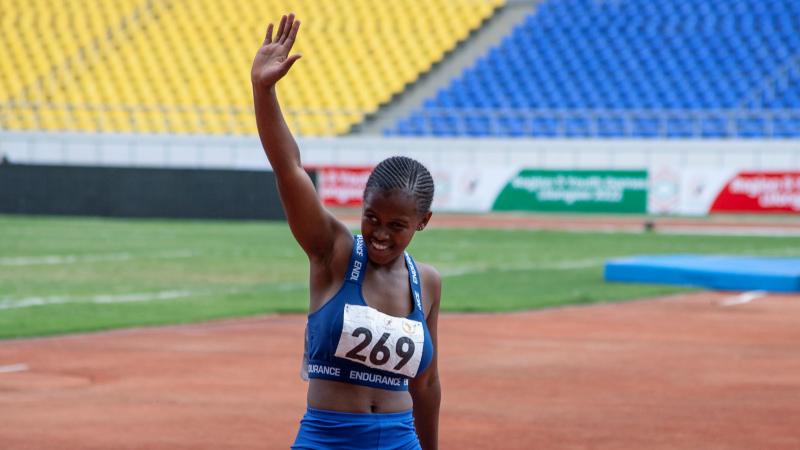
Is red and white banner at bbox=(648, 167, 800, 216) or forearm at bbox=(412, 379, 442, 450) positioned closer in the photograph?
forearm at bbox=(412, 379, 442, 450)

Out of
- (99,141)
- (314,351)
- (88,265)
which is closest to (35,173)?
(99,141)

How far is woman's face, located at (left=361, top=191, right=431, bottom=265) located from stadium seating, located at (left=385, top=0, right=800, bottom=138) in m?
30.3

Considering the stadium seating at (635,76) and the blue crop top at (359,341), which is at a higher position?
the stadium seating at (635,76)

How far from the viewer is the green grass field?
14975mm

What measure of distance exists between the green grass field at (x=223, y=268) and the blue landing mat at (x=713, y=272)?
0.41 m

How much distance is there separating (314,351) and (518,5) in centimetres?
3873

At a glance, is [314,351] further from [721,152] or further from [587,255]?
[721,152]

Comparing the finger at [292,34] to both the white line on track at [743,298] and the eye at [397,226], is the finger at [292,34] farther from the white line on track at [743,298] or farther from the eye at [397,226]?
the white line on track at [743,298]

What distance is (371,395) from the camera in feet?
13.6

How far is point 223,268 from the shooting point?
2006 centimetres

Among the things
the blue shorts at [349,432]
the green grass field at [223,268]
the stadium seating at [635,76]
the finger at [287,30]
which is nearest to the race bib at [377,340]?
the blue shorts at [349,432]

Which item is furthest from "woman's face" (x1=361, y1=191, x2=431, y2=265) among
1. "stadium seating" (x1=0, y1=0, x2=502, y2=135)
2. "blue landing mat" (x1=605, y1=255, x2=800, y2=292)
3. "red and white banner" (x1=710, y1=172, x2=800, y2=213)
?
"stadium seating" (x1=0, y1=0, x2=502, y2=135)

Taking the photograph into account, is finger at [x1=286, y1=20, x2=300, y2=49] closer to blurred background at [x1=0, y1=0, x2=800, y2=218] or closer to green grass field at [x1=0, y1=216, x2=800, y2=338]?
green grass field at [x1=0, y1=216, x2=800, y2=338]

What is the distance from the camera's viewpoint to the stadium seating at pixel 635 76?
34438mm
